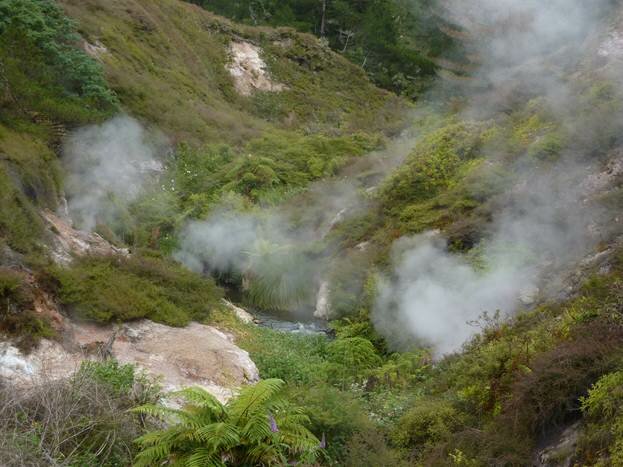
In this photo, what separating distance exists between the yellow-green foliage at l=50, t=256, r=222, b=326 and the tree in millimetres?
3881

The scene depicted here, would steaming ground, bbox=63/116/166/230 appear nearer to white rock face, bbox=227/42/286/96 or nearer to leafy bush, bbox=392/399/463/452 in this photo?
leafy bush, bbox=392/399/463/452

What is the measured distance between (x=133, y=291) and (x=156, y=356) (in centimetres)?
158

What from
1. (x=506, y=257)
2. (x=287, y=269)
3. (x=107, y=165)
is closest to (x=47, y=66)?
(x=107, y=165)

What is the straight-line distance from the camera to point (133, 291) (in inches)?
394

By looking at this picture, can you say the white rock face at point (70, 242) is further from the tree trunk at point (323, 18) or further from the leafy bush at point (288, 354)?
the tree trunk at point (323, 18)

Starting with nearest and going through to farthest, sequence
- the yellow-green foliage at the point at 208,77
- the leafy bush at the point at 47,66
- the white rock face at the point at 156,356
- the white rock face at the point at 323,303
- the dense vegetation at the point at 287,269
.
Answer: the dense vegetation at the point at 287,269, the white rock face at the point at 156,356, the white rock face at the point at 323,303, the leafy bush at the point at 47,66, the yellow-green foliage at the point at 208,77

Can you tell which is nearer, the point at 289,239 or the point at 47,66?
the point at 289,239

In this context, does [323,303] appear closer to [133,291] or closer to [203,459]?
[133,291]

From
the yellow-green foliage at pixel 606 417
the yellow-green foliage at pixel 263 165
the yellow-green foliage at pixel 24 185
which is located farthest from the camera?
the yellow-green foliage at pixel 263 165

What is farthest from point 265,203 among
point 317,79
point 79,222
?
point 317,79

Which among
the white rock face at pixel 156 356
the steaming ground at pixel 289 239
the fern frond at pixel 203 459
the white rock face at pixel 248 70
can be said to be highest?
the fern frond at pixel 203 459

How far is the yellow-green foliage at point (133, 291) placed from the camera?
922 centimetres

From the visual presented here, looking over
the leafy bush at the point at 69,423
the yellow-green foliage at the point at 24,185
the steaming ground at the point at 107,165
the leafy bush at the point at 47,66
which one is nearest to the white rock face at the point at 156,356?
the leafy bush at the point at 69,423

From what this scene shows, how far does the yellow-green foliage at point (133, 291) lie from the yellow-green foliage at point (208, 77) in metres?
8.87
